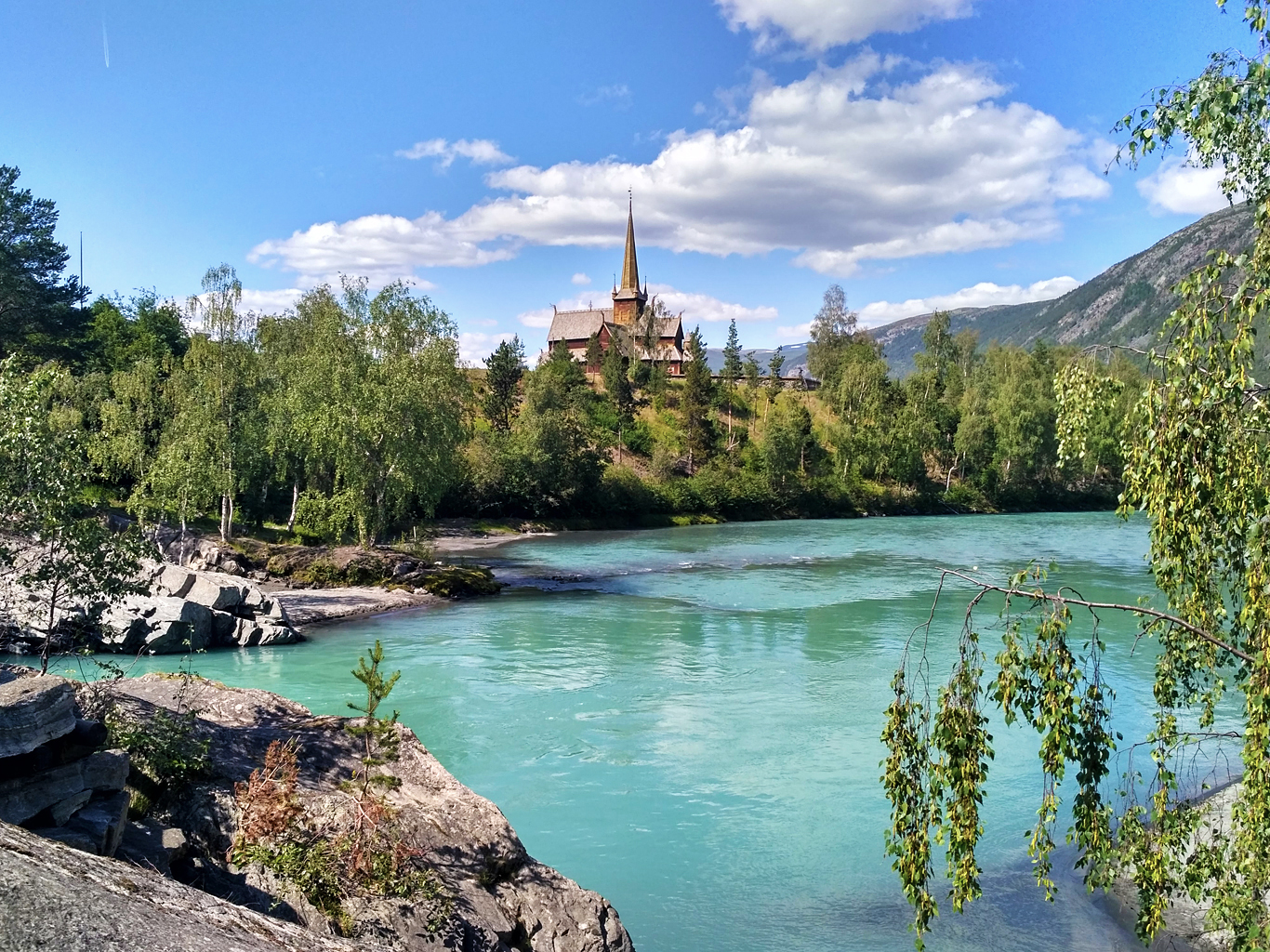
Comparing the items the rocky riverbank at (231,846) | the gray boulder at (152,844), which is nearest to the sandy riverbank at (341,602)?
A: the rocky riverbank at (231,846)

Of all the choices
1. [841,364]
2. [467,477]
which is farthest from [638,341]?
[467,477]

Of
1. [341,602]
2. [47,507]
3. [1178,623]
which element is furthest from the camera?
[341,602]

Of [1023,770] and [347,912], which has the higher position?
[347,912]

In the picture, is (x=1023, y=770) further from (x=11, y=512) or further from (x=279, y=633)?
(x=279, y=633)

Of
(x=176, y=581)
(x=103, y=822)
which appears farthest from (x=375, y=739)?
(x=176, y=581)

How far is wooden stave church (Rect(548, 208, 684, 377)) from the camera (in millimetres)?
116688

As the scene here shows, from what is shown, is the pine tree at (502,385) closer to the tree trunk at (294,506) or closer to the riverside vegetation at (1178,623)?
the tree trunk at (294,506)

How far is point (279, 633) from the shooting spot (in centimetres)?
2666

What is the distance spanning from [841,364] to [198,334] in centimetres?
7817

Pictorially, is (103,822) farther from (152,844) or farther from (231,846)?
(231,846)

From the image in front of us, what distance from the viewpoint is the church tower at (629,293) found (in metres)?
123

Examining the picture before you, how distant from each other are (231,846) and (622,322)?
117 m

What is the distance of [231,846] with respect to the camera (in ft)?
27.8

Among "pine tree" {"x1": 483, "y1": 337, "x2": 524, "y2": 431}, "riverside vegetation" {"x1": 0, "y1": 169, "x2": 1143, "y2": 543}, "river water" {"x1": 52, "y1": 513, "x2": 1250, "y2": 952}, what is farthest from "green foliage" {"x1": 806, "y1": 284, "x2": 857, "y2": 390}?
"river water" {"x1": 52, "y1": 513, "x2": 1250, "y2": 952}
